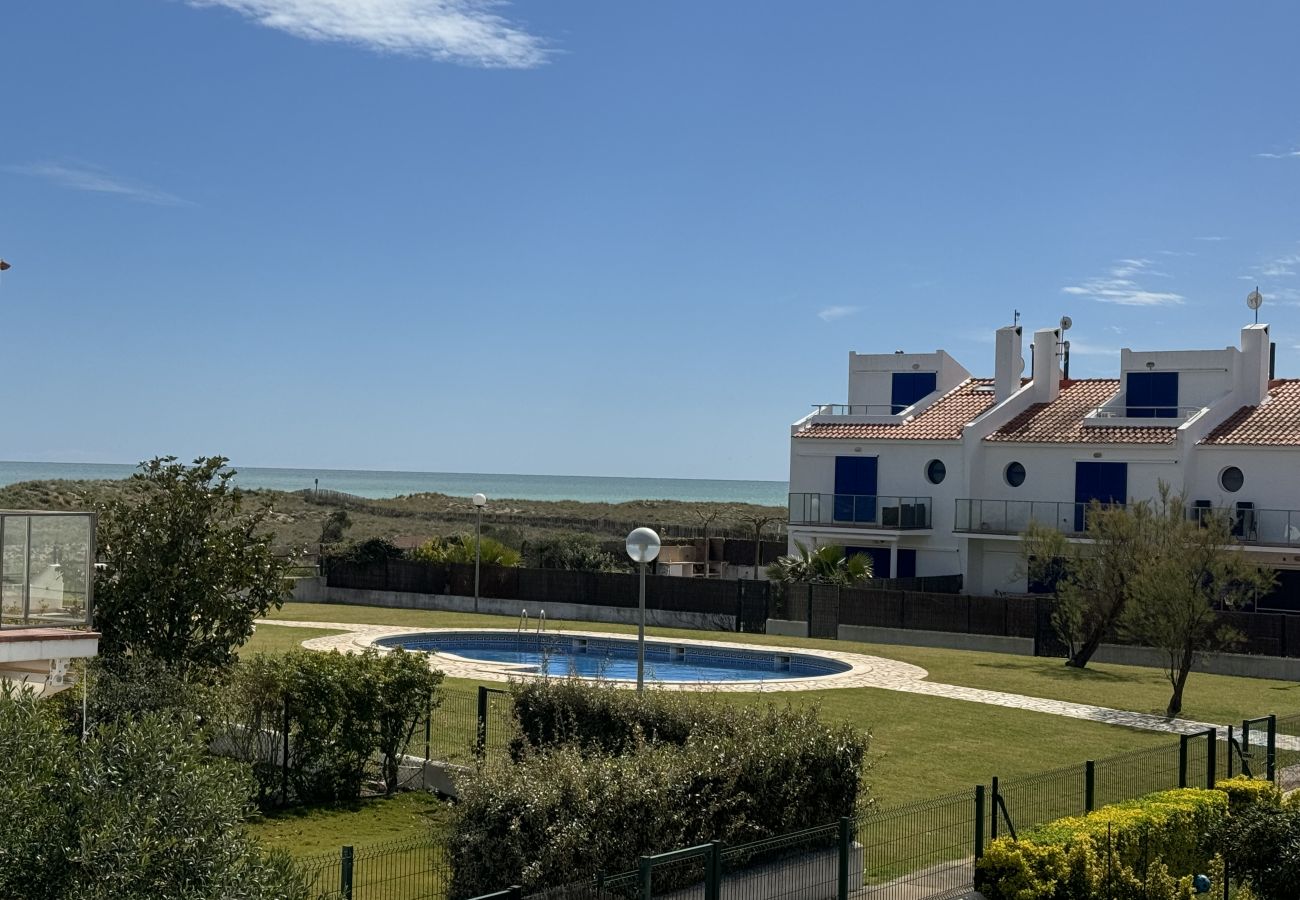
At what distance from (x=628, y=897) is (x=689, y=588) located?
27813 millimetres

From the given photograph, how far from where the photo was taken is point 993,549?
42.6m

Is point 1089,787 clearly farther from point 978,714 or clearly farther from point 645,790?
point 978,714

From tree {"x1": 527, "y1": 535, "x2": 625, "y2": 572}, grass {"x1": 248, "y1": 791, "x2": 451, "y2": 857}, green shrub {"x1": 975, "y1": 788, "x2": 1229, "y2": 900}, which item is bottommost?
grass {"x1": 248, "y1": 791, "x2": 451, "y2": 857}

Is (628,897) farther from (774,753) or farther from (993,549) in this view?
(993,549)

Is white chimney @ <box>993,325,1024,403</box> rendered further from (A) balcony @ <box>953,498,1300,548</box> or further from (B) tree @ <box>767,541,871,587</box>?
(B) tree @ <box>767,541,871,587</box>

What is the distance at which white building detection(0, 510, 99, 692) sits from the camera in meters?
13.6

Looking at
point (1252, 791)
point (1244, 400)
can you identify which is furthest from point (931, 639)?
point (1252, 791)

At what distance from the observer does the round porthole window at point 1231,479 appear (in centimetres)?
3853

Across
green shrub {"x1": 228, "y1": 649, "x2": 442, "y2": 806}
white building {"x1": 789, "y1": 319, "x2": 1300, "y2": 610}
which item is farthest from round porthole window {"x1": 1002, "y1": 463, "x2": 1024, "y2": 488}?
green shrub {"x1": 228, "y1": 649, "x2": 442, "y2": 806}

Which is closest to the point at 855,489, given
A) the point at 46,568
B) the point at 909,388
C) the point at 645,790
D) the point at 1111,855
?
the point at 909,388

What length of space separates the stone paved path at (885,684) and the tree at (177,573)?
6.95 metres

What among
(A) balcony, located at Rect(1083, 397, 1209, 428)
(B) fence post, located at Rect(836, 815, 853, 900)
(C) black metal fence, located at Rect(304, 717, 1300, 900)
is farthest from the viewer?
(A) balcony, located at Rect(1083, 397, 1209, 428)

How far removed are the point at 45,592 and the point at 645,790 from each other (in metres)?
6.72

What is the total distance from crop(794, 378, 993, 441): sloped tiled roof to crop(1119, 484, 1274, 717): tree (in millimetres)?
16789
